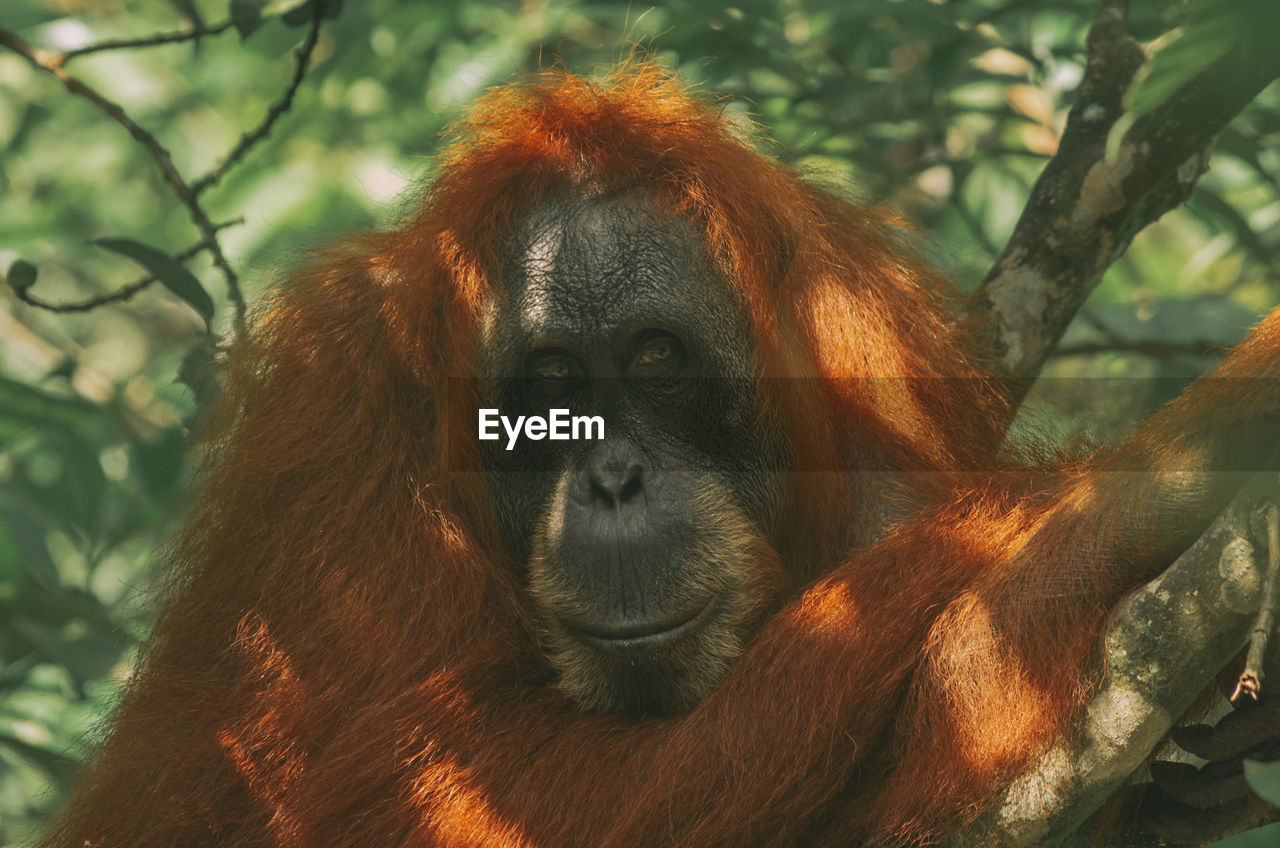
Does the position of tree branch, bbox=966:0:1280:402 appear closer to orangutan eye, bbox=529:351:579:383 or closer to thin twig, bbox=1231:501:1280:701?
orangutan eye, bbox=529:351:579:383

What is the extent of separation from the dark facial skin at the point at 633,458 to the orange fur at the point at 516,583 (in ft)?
0.29

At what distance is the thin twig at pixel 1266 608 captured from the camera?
5.76 feet

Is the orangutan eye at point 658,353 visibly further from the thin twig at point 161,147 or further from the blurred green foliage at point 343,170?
the thin twig at point 161,147

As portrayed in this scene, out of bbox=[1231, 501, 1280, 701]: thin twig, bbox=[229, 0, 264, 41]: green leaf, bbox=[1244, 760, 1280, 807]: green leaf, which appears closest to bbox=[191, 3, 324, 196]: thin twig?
bbox=[229, 0, 264, 41]: green leaf

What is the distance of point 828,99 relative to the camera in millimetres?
4938

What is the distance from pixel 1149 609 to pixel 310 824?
1.99 meters

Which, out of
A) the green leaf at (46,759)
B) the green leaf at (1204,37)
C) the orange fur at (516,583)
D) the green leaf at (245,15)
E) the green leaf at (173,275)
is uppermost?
the green leaf at (245,15)

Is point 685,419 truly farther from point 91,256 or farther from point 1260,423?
point 91,256

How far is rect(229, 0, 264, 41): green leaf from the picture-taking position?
12.2 feet

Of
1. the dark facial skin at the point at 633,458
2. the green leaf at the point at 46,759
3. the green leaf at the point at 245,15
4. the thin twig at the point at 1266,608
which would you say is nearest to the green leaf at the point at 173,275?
the green leaf at the point at 245,15

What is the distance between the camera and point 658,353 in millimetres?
3131

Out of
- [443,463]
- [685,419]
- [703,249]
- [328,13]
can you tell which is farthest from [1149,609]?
[328,13]

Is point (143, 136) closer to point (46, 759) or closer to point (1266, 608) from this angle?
point (46, 759)

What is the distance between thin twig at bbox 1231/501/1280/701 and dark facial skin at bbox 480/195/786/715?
1299 millimetres
